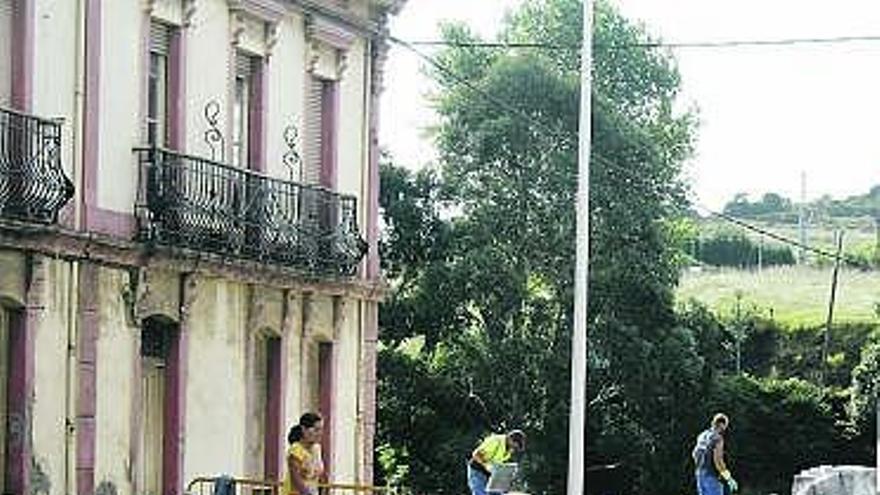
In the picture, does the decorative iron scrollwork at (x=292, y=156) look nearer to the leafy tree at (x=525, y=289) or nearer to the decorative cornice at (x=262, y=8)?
the decorative cornice at (x=262, y=8)

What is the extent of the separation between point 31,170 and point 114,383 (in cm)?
343

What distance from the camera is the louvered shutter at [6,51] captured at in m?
23.3

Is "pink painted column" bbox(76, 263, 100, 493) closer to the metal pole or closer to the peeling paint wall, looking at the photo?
the peeling paint wall

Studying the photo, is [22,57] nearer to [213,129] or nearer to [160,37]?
[160,37]

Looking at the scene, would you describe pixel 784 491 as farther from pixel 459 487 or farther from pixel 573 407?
pixel 573 407

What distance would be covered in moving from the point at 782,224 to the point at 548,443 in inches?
2807

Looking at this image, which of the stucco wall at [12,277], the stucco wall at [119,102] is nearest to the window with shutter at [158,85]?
the stucco wall at [119,102]

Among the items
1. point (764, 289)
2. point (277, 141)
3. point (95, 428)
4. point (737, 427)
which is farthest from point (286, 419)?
point (764, 289)

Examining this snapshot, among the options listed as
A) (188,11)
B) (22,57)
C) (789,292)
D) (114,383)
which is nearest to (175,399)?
(114,383)

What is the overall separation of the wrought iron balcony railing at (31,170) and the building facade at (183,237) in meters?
0.03

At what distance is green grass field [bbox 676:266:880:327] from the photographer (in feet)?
223

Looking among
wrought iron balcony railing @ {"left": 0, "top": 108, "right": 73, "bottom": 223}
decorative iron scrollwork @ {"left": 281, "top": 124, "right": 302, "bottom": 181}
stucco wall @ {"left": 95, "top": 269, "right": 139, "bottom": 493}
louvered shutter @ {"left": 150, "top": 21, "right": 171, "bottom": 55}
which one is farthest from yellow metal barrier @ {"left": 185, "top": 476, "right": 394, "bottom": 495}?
louvered shutter @ {"left": 150, "top": 21, "right": 171, "bottom": 55}

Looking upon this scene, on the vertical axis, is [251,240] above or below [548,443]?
above

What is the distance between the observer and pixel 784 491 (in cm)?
5456
